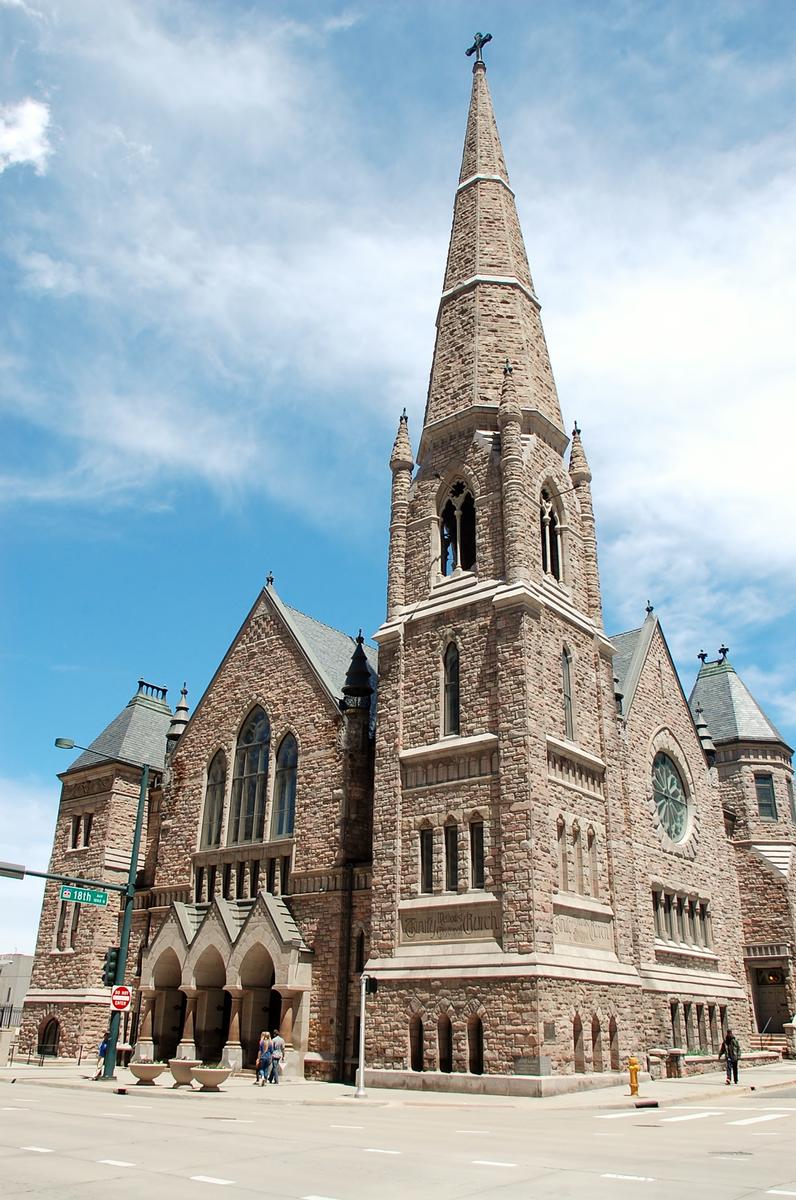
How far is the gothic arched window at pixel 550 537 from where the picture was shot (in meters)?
30.1

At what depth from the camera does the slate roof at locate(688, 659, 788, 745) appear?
4522cm

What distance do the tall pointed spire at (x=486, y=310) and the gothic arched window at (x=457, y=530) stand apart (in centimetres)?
241

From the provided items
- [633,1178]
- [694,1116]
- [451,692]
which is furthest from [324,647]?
[633,1178]

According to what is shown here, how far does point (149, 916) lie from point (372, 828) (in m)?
9.35

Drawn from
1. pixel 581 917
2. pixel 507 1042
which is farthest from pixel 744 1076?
pixel 507 1042

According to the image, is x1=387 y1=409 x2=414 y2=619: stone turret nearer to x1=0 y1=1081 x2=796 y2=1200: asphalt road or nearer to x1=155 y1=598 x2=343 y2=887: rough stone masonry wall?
x1=155 y1=598 x2=343 y2=887: rough stone masonry wall

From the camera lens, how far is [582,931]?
25.0m

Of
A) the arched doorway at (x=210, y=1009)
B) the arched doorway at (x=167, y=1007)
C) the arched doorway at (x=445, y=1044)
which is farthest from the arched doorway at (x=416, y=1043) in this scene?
the arched doorway at (x=167, y=1007)

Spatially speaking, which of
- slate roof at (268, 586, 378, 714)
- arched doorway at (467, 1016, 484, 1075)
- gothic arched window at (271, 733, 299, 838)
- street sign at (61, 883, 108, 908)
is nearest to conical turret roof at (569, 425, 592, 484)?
slate roof at (268, 586, 378, 714)

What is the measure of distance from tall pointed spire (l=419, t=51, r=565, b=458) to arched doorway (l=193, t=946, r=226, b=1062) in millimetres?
16883

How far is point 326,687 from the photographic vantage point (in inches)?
1225

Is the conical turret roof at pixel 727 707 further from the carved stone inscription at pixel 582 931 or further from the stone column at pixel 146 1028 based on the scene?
the stone column at pixel 146 1028

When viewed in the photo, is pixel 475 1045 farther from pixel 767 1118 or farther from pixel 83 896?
pixel 83 896

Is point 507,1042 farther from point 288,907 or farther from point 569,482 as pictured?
point 569,482
